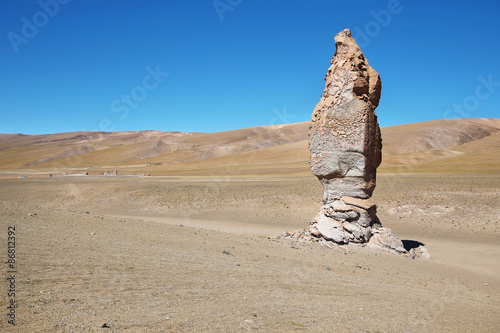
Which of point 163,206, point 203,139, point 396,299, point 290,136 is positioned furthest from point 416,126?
point 396,299

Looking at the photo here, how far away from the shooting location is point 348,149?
51.0 feet

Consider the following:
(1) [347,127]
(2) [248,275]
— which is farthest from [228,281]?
(1) [347,127]

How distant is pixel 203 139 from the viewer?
16025 centimetres

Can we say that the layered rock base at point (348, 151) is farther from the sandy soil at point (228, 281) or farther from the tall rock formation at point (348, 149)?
the sandy soil at point (228, 281)

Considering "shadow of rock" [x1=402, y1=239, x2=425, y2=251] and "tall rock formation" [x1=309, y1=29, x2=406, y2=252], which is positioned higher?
"tall rock formation" [x1=309, y1=29, x2=406, y2=252]

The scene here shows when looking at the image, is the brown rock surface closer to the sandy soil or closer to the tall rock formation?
the tall rock formation

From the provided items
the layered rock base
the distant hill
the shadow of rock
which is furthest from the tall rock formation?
the distant hill

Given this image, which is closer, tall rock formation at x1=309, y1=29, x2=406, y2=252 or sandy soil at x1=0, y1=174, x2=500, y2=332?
sandy soil at x1=0, y1=174, x2=500, y2=332

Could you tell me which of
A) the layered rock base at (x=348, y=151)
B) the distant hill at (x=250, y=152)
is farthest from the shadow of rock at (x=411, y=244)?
the distant hill at (x=250, y=152)

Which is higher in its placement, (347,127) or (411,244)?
(347,127)

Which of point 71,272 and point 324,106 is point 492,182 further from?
point 71,272

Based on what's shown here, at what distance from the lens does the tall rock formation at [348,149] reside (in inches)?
604

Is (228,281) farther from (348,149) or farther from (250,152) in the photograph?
(250,152)

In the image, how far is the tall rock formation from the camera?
1535 centimetres
